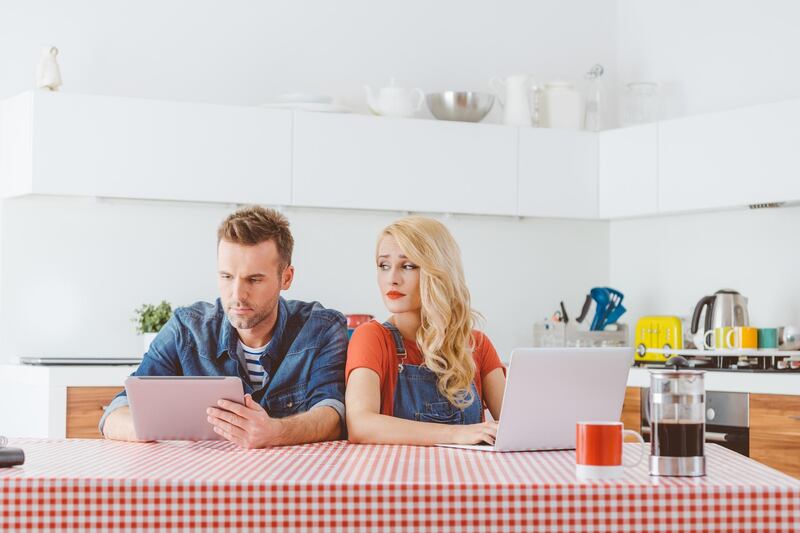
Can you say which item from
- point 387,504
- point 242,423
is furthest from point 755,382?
point 387,504

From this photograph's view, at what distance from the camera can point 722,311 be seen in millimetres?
4484

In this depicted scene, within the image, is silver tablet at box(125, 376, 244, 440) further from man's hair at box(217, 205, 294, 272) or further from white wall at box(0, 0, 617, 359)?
white wall at box(0, 0, 617, 359)

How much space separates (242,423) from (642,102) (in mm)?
3285

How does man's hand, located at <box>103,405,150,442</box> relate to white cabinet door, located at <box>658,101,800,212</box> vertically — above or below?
below

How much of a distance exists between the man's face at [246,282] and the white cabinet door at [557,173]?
7.79 ft

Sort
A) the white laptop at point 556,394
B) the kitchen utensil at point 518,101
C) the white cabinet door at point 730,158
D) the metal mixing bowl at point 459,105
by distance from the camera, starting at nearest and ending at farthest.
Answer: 1. the white laptop at point 556,394
2. the white cabinet door at point 730,158
3. the metal mixing bowl at point 459,105
4. the kitchen utensil at point 518,101

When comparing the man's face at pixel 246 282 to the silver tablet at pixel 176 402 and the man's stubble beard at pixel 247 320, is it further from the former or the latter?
the silver tablet at pixel 176 402

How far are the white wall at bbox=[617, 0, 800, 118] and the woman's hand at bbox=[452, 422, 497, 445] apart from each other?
276 cm

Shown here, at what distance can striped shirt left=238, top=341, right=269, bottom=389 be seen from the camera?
277 cm

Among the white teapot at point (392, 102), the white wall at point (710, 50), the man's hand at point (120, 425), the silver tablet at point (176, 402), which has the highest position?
the white wall at point (710, 50)

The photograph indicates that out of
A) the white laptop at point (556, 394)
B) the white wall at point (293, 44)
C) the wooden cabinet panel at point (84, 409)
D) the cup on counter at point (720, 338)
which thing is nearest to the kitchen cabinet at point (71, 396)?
the wooden cabinet panel at point (84, 409)

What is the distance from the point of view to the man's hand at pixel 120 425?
8.07 ft

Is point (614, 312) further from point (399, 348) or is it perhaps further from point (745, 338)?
point (399, 348)

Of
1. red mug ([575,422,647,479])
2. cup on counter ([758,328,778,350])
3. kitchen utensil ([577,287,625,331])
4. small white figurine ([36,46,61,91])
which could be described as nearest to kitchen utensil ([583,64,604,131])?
kitchen utensil ([577,287,625,331])
